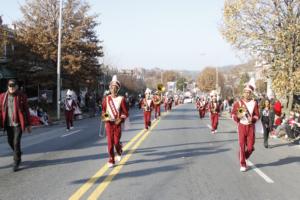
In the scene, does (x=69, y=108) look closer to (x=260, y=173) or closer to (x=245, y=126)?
(x=245, y=126)

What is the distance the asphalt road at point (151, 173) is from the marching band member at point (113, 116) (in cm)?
47

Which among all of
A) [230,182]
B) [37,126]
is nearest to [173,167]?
[230,182]

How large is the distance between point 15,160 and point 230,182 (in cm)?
449

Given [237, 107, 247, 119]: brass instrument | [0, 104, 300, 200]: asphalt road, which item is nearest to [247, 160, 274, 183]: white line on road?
[0, 104, 300, 200]: asphalt road

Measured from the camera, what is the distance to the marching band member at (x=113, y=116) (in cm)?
1085

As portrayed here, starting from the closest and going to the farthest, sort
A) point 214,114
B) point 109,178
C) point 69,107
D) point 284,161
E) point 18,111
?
point 109,178 → point 18,111 → point 284,161 → point 214,114 → point 69,107

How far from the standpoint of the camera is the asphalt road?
8227mm

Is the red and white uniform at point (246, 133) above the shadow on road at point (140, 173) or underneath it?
above

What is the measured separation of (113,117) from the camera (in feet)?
35.9

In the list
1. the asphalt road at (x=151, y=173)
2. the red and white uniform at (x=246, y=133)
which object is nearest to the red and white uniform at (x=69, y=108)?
the asphalt road at (x=151, y=173)

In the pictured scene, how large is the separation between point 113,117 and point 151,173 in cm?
164

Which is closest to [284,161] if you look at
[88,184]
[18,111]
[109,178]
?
[109,178]

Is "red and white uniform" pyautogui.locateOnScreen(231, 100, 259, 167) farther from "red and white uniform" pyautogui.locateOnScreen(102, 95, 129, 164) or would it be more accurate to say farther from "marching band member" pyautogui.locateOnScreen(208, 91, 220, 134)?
"marching band member" pyautogui.locateOnScreen(208, 91, 220, 134)

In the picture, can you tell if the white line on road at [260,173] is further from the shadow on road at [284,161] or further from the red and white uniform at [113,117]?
the red and white uniform at [113,117]
